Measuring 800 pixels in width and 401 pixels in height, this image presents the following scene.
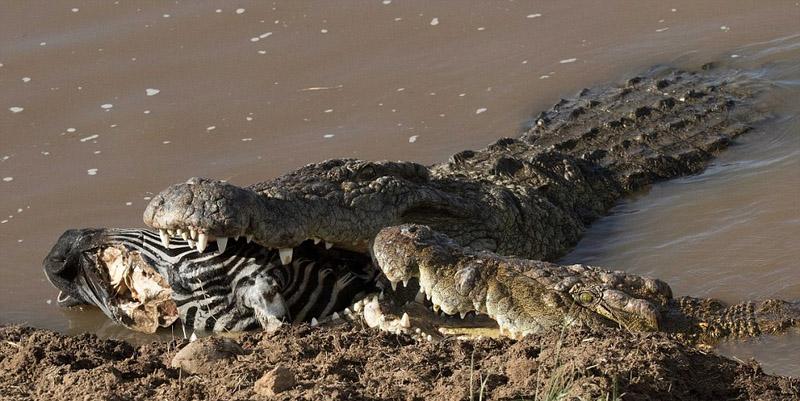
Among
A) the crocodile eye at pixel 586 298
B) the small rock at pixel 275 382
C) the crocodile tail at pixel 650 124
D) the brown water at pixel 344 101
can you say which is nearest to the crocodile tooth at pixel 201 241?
the brown water at pixel 344 101

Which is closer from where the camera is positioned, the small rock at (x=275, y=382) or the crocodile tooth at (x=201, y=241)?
the small rock at (x=275, y=382)

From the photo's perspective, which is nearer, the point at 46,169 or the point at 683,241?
the point at 683,241

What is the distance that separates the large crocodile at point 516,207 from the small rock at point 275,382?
3.15ft

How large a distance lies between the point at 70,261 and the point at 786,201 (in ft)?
13.7

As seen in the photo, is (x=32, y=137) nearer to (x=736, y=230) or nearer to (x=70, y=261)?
(x=70, y=261)

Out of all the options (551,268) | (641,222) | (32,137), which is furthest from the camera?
(32,137)

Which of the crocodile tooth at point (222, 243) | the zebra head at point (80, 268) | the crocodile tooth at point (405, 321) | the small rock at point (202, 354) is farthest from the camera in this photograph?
the zebra head at point (80, 268)

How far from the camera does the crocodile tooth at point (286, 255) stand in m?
5.31

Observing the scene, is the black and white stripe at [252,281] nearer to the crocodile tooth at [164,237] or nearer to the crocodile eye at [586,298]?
the crocodile tooth at [164,237]

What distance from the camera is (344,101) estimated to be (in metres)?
9.20

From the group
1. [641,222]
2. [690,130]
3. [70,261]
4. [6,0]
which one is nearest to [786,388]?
[641,222]

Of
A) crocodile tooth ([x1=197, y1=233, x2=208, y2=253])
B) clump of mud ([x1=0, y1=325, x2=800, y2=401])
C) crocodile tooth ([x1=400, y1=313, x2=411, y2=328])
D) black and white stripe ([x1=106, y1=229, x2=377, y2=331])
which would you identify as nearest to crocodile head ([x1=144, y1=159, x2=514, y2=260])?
crocodile tooth ([x1=197, y1=233, x2=208, y2=253])

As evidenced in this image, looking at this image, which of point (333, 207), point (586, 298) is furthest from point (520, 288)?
point (333, 207)

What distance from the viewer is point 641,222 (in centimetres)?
705
